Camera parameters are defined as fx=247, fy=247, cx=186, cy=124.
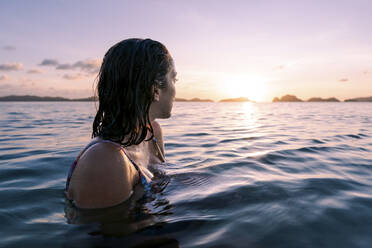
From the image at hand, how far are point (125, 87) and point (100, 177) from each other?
82cm

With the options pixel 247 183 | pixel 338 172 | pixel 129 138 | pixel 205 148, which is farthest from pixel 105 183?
pixel 205 148

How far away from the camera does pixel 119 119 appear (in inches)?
86.8

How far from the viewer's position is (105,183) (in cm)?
190

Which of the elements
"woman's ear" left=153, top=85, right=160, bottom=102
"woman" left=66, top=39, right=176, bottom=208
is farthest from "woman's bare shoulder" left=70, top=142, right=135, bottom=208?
"woman's ear" left=153, top=85, right=160, bottom=102

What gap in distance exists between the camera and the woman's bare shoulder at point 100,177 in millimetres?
1872

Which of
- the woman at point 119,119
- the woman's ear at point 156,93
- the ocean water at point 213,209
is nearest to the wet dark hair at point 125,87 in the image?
the woman at point 119,119

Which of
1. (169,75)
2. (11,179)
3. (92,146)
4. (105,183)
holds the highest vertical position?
(169,75)

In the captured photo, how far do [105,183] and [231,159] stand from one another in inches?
136

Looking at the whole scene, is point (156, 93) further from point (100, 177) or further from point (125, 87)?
point (100, 177)

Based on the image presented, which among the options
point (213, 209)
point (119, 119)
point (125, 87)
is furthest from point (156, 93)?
point (213, 209)

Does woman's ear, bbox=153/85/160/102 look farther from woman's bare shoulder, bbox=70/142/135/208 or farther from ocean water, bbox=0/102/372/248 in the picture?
ocean water, bbox=0/102/372/248

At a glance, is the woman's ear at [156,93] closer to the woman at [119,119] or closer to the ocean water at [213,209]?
the woman at [119,119]

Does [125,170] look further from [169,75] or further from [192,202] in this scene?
[169,75]

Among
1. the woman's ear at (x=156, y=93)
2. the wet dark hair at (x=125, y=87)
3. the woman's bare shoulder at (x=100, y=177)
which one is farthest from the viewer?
the woman's ear at (x=156, y=93)
